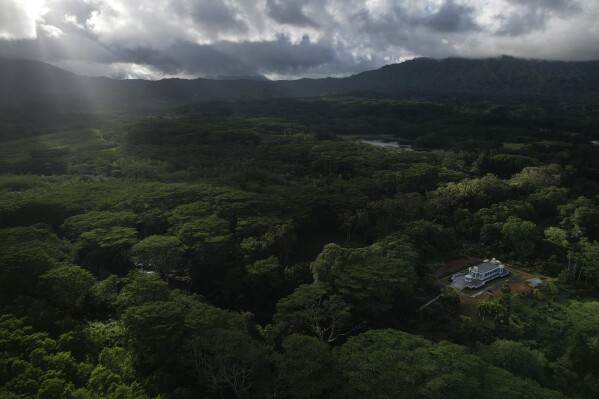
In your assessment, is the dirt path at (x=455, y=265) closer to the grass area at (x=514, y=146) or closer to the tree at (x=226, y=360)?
the tree at (x=226, y=360)

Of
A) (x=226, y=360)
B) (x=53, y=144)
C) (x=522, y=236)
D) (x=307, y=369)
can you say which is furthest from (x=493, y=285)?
(x=53, y=144)

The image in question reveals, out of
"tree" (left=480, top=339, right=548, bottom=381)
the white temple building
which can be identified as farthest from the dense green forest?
the white temple building

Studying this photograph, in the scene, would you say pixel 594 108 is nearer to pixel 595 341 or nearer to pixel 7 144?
pixel 595 341

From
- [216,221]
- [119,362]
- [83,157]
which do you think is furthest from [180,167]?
[119,362]

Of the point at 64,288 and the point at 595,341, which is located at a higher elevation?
the point at 64,288

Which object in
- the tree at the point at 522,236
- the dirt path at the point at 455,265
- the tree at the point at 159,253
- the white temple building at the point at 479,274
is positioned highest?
the tree at the point at 159,253

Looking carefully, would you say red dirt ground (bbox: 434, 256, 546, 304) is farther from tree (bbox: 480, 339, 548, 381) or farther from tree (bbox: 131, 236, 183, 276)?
tree (bbox: 131, 236, 183, 276)

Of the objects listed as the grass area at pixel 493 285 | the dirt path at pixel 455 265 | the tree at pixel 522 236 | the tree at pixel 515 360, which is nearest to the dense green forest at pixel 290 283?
the tree at pixel 515 360

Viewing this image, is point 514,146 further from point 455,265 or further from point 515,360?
point 515,360
